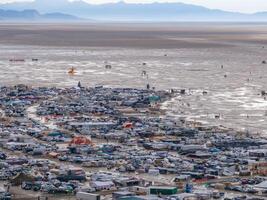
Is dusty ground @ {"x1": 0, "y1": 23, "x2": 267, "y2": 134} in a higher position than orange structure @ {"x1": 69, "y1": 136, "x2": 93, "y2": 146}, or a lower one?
lower

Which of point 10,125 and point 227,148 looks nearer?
point 227,148

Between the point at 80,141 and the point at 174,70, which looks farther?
the point at 174,70

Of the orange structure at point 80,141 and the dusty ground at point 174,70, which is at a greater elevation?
the orange structure at point 80,141

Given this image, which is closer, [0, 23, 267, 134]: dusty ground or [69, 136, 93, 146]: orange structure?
[69, 136, 93, 146]: orange structure

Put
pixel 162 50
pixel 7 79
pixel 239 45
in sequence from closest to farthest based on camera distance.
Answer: pixel 7 79 < pixel 162 50 < pixel 239 45

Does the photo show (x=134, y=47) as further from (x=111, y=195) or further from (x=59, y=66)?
(x=111, y=195)

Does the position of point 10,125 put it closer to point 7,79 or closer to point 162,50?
point 7,79

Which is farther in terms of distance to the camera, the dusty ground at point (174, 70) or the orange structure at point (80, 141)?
the dusty ground at point (174, 70)

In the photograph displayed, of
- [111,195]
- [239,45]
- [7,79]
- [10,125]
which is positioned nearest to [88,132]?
[10,125]

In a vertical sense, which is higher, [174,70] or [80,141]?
[80,141]

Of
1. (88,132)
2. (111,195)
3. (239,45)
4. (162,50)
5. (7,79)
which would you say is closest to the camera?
(111,195)
